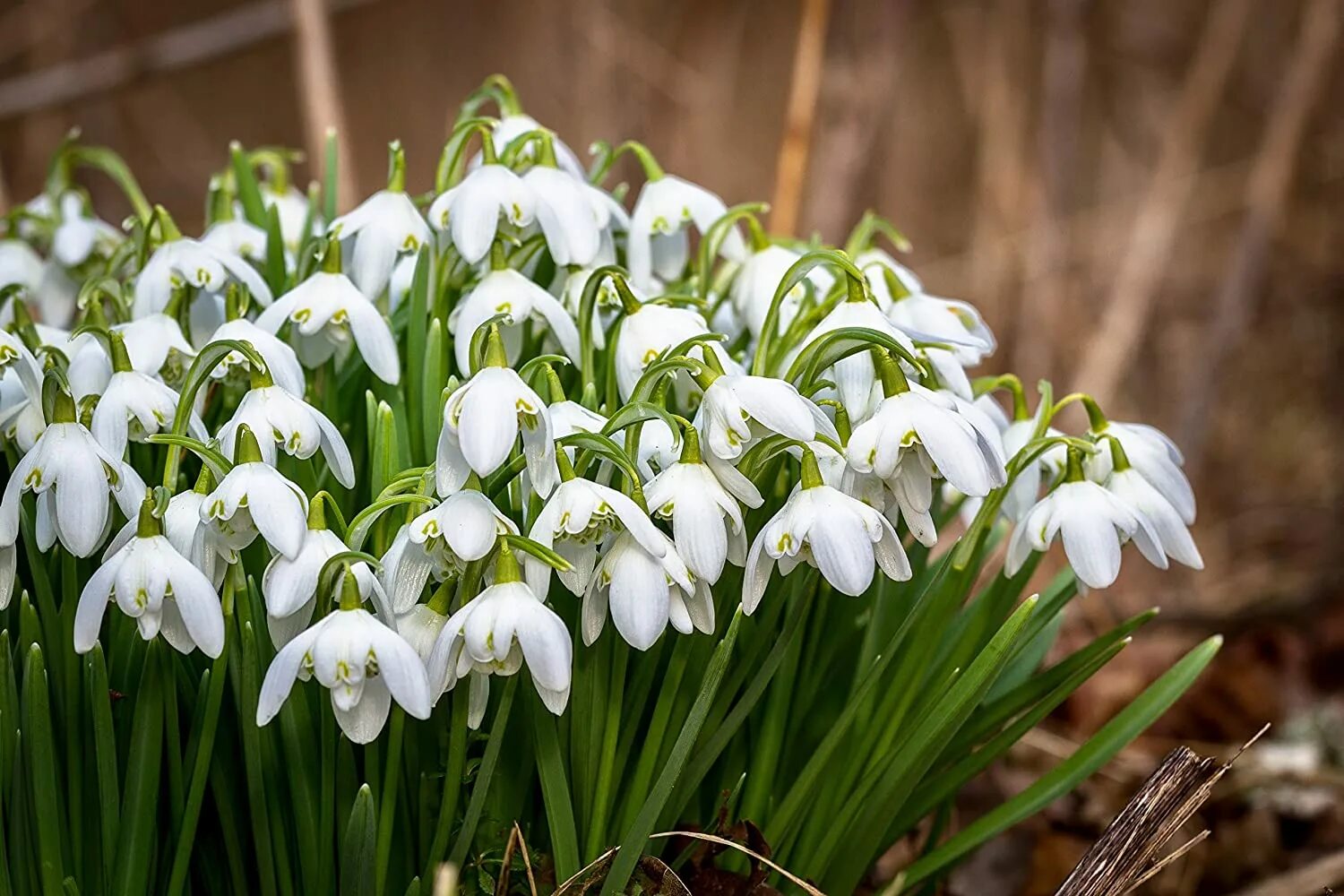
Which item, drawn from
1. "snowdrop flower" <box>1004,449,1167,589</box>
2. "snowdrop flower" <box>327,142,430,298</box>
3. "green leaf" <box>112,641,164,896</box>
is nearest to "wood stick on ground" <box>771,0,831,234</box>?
"snowdrop flower" <box>327,142,430,298</box>

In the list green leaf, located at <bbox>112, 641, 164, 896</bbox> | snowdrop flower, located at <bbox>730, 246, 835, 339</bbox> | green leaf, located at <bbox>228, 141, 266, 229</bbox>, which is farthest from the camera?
green leaf, located at <bbox>228, 141, 266, 229</bbox>

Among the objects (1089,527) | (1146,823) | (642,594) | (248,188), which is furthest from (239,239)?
Answer: (1146,823)

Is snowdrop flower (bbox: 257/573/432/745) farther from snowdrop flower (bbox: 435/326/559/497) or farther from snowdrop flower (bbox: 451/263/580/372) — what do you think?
snowdrop flower (bbox: 451/263/580/372)

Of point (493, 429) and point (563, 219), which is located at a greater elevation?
point (563, 219)

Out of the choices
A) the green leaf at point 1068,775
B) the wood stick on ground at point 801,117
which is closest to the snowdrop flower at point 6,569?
the green leaf at point 1068,775

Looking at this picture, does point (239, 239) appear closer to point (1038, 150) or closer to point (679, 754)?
point (679, 754)

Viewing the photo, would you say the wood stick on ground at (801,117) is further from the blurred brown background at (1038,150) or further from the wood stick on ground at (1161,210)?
the wood stick on ground at (1161,210)
